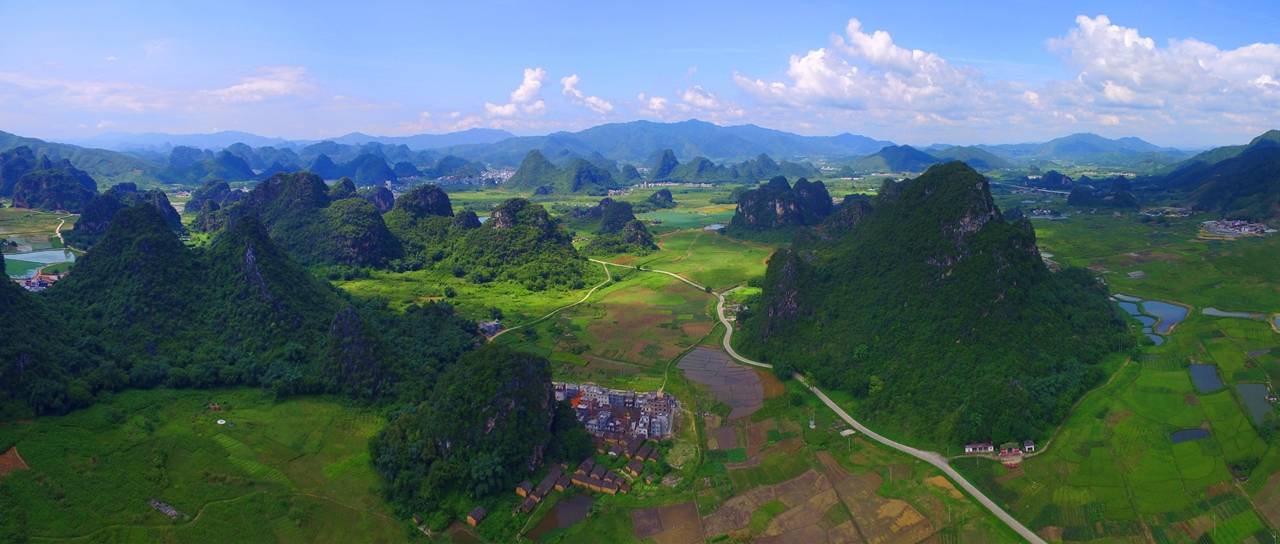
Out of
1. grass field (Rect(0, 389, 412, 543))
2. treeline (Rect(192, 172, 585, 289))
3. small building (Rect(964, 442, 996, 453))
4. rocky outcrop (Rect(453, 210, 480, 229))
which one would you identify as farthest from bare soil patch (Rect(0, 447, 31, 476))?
rocky outcrop (Rect(453, 210, 480, 229))

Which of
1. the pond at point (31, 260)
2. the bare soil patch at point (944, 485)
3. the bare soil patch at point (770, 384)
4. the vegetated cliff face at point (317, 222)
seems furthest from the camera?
the vegetated cliff face at point (317, 222)

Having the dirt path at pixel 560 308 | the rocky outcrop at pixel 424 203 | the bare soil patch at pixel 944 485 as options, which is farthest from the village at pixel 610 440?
the rocky outcrop at pixel 424 203

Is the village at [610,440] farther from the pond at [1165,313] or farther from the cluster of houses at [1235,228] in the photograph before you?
the cluster of houses at [1235,228]

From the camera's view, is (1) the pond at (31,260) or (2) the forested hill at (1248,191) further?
(2) the forested hill at (1248,191)

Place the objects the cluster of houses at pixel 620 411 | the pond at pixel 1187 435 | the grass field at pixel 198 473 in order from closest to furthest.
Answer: the grass field at pixel 198 473 < the pond at pixel 1187 435 < the cluster of houses at pixel 620 411

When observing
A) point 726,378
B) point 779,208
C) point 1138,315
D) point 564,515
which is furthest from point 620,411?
point 779,208

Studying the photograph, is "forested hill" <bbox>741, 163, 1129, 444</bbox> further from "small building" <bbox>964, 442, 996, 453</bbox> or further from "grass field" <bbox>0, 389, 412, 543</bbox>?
"grass field" <bbox>0, 389, 412, 543</bbox>

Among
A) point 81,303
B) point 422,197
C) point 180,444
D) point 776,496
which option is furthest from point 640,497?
point 422,197
